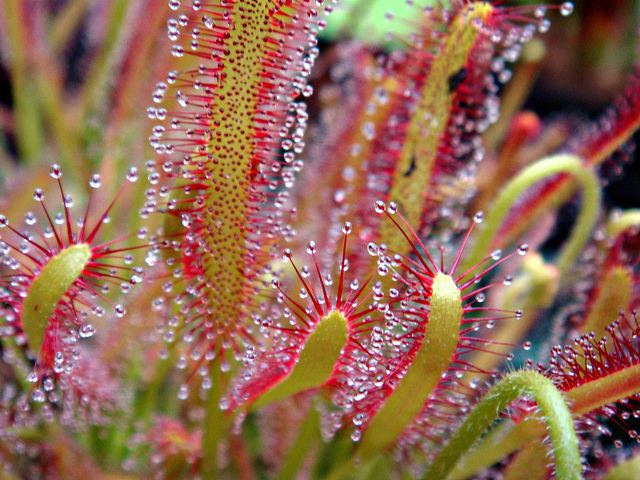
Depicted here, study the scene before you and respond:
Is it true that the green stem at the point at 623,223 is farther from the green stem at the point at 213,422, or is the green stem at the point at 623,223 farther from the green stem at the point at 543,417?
the green stem at the point at 213,422

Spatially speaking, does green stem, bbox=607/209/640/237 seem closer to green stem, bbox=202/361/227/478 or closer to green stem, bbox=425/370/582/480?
green stem, bbox=425/370/582/480

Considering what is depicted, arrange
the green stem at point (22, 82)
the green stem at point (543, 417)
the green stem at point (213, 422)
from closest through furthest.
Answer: the green stem at point (543, 417), the green stem at point (213, 422), the green stem at point (22, 82)

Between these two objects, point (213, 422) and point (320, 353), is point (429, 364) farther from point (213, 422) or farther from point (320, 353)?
point (213, 422)

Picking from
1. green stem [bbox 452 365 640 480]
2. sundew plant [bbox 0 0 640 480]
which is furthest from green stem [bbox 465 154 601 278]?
green stem [bbox 452 365 640 480]

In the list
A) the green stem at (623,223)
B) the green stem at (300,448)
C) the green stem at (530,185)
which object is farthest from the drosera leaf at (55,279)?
the green stem at (623,223)

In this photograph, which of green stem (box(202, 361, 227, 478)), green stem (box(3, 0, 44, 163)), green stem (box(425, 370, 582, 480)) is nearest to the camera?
green stem (box(425, 370, 582, 480))

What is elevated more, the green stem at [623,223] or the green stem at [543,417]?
the green stem at [623,223]

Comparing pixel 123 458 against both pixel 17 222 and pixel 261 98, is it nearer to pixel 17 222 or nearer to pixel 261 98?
pixel 17 222
